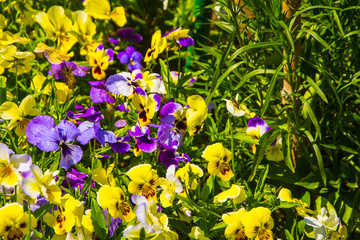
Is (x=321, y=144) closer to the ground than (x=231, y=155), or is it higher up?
closer to the ground

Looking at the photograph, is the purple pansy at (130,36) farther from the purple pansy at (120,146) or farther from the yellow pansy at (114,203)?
the yellow pansy at (114,203)

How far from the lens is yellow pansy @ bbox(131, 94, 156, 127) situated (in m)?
1.45

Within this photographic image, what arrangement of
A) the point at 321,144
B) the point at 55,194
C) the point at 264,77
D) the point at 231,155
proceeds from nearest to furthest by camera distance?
the point at 55,194, the point at 231,155, the point at 321,144, the point at 264,77

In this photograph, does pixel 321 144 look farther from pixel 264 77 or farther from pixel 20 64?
pixel 20 64

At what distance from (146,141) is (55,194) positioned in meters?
0.31

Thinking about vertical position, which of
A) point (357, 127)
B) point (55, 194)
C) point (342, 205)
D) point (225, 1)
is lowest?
point (342, 205)

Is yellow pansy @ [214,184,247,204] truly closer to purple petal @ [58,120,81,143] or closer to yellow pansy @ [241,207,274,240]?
yellow pansy @ [241,207,274,240]

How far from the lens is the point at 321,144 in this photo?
167 centimetres

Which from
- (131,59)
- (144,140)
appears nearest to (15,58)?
(144,140)

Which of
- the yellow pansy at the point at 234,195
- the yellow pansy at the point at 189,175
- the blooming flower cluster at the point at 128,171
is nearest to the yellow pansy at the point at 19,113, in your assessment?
the blooming flower cluster at the point at 128,171

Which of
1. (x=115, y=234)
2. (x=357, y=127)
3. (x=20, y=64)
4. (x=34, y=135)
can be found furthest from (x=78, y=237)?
(x=357, y=127)

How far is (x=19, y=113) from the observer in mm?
1404

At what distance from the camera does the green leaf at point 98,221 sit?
1205 mm

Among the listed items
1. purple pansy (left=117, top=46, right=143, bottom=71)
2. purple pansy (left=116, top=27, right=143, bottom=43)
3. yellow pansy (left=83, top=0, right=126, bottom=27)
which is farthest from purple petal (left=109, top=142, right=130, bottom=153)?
purple pansy (left=116, top=27, right=143, bottom=43)
